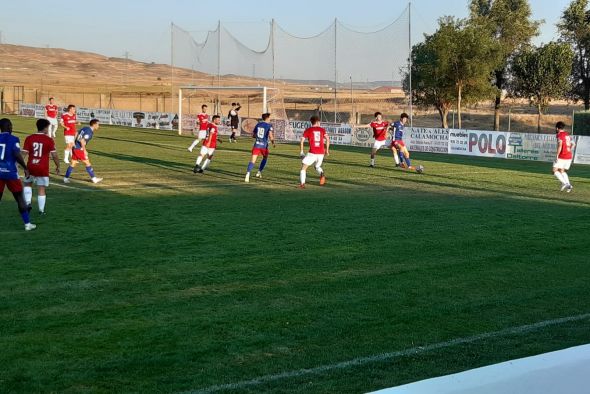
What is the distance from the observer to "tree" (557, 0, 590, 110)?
48.8 m

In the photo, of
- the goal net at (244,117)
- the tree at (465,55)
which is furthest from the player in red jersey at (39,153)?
the tree at (465,55)

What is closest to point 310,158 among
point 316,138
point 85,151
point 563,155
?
point 316,138

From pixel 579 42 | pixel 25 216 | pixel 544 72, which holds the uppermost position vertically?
pixel 579 42

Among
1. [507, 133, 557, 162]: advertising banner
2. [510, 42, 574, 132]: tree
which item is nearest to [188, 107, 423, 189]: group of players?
[507, 133, 557, 162]: advertising banner

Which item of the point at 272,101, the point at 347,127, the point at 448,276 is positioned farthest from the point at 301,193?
the point at 272,101

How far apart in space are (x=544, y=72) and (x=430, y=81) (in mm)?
7731

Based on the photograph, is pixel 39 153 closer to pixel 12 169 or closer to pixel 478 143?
pixel 12 169

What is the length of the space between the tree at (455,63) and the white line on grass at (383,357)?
36.3 meters

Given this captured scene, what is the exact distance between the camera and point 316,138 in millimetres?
17531

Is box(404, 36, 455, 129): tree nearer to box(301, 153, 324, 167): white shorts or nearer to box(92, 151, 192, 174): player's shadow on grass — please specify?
box(92, 151, 192, 174): player's shadow on grass

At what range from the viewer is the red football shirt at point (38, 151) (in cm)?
1209

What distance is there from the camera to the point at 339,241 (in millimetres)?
10492

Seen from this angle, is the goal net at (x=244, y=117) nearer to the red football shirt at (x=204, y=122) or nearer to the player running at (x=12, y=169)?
the red football shirt at (x=204, y=122)

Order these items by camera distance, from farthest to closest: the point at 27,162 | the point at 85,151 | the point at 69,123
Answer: the point at 69,123 → the point at 85,151 → the point at 27,162
